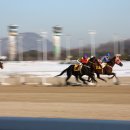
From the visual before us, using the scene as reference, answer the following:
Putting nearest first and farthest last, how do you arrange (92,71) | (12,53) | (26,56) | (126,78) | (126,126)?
(126,126) → (92,71) → (126,78) → (12,53) → (26,56)

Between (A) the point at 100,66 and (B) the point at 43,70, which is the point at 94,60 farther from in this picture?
(B) the point at 43,70

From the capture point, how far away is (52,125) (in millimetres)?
3479

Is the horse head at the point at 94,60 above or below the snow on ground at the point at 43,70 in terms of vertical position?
above

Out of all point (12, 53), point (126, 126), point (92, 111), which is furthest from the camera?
point (12, 53)

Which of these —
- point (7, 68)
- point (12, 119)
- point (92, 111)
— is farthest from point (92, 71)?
point (12, 119)

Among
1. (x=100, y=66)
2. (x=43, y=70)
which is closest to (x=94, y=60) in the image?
(x=100, y=66)

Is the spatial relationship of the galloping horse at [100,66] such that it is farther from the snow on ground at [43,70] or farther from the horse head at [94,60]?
the snow on ground at [43,70]

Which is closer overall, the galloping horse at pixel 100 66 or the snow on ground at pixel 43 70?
the galloping horse at pixel 100 66

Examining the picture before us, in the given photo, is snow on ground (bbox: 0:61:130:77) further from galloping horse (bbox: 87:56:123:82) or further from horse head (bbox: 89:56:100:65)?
horse head (bbox: 89:56:100:65)

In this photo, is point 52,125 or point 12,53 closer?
point 52,125

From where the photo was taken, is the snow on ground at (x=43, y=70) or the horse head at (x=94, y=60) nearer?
the horse head at (x=94, y=60)

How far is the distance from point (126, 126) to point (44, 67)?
68.8ft

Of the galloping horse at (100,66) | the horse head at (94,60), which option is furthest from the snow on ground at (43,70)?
the horse head at (94,60)

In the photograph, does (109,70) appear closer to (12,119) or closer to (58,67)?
(58,67)
